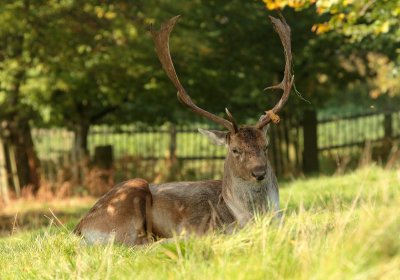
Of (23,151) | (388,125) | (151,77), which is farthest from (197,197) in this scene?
(388,125)

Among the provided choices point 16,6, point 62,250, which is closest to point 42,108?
point 16,6

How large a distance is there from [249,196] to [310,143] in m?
13.1

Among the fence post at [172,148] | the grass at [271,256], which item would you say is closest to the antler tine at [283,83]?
the grass at [271,256]

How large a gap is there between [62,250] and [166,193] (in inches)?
75.8

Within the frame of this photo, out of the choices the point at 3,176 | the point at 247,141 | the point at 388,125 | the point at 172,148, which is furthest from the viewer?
the point at 388,125

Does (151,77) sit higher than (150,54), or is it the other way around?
(150,54)

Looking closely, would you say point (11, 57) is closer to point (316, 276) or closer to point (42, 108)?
point (42, 108)

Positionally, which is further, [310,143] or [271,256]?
[310,143]

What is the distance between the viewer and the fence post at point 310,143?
20492 mm

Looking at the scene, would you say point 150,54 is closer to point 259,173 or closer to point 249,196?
point 249,196

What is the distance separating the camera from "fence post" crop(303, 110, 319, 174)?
20.5 meters

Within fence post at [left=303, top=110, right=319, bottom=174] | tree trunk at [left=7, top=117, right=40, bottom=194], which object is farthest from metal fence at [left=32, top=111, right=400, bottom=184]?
tree trunk at [left=7, top=117, right=40, bottom=194]

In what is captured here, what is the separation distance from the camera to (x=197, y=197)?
827cm

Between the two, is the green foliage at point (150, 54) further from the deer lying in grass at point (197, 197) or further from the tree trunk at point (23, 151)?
the deer lying in grass at point (197, 197)
